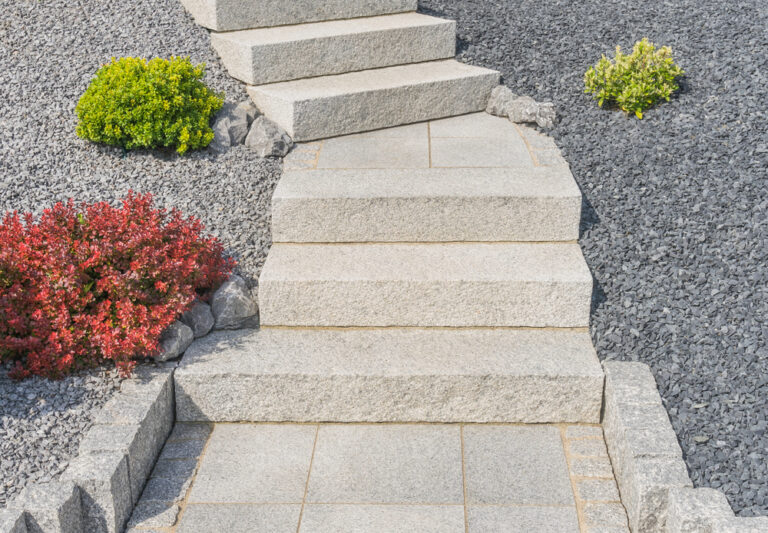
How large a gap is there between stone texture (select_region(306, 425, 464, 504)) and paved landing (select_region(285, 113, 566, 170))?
73.1 inches

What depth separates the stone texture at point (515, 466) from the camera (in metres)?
3.48

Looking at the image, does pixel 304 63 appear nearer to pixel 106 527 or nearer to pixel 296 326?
pixel 296 326

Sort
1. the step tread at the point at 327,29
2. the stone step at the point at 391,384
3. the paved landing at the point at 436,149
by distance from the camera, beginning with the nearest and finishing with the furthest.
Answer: the stone step at the point at 391,384
the paved landing at the point at 436,149
the step tread at the point at 327,29

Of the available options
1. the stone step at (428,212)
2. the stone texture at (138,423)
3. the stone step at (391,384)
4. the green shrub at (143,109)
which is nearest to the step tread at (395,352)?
the stone step at (391,384)

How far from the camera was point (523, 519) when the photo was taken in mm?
3354

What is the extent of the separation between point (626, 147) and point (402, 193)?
1646 millimetres

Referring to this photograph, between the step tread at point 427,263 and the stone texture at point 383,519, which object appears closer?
the stone texture at point 383,519

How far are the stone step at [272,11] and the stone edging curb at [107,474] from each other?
3.18m

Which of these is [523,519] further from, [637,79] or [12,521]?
[637,79]

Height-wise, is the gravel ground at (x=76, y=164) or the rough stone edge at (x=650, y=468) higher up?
the gravel ground at (x=76, y=164)

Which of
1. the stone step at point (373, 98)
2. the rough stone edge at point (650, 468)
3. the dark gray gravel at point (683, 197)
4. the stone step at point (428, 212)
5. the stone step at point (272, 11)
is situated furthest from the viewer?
the stone step at point (272, 11)

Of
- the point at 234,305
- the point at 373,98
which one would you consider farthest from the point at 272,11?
the point at 234,305

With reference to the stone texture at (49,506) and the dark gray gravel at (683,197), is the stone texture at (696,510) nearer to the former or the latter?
the dark gray gravel at (683,197)

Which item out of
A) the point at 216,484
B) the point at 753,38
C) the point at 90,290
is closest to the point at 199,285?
the point at 90,290
